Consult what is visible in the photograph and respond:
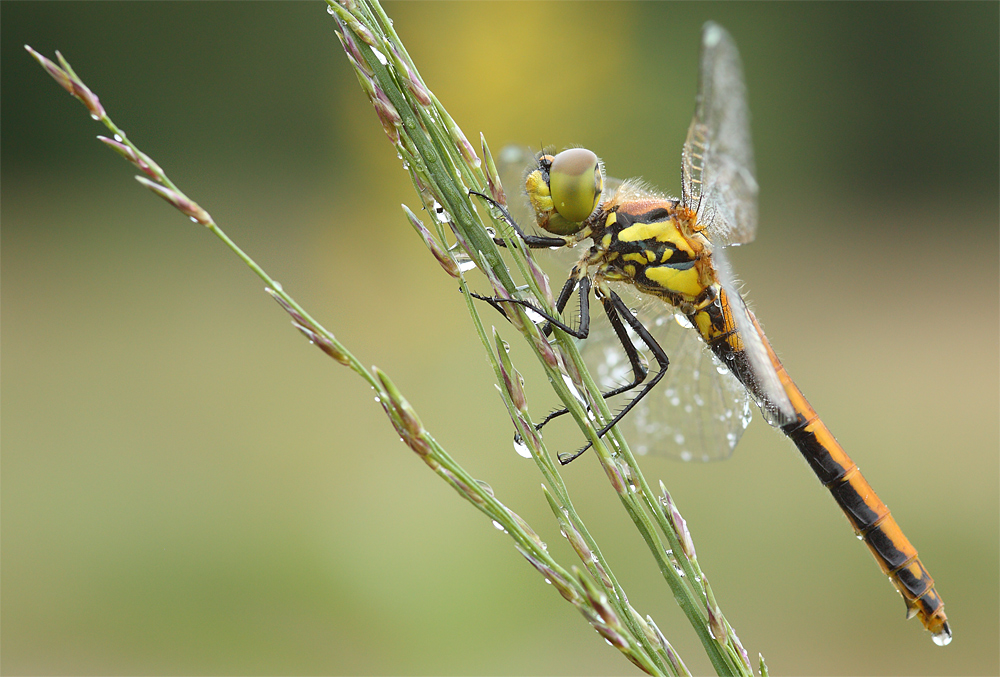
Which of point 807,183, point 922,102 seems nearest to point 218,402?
point 807,183

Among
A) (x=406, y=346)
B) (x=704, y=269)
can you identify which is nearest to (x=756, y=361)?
(x=704, y=269)

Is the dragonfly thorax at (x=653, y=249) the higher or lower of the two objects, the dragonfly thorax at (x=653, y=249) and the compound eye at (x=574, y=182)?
the lower

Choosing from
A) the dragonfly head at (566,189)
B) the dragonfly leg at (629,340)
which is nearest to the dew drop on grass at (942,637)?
the dragonfly leg at (629,340)

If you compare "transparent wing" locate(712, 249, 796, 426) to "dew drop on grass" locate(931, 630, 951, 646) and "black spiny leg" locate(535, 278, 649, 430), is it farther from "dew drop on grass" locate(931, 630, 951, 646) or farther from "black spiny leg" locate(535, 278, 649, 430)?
"dew drop on grass" locate(931, 630, 951, 646)

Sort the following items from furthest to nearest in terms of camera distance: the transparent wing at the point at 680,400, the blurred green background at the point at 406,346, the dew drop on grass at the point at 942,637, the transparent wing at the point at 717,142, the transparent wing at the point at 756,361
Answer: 1. the blurred green background at the point at 406,346
2. the transparent wing at the point at 680,400
3. the transparent wing at the point at 717,142
4. the transparent wing at the point at 756,361
5. the dew drop on grass at the point at 942,637

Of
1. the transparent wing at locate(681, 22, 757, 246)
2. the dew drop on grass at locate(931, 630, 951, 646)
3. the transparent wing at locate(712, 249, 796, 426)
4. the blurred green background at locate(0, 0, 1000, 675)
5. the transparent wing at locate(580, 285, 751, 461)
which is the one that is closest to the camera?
the dew drop on grass at locate(931, 630, 951, 646)

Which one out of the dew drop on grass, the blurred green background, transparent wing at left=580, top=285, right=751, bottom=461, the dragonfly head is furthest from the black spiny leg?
the blurred green background

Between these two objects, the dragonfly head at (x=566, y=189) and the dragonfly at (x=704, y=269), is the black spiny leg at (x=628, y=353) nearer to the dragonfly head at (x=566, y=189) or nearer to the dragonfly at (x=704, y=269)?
the dragonfly at (x=704, y=269)
